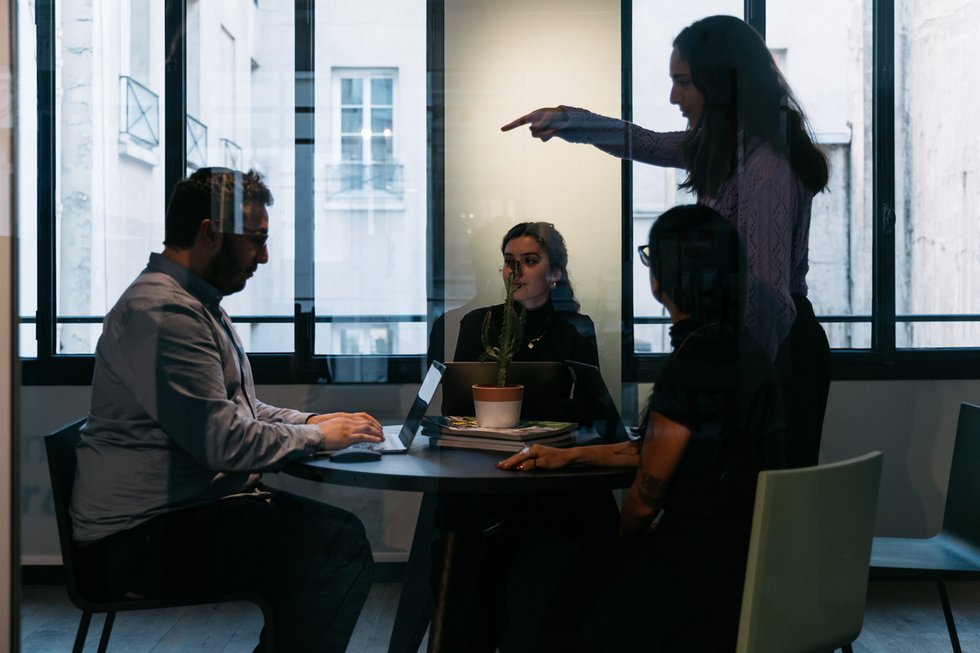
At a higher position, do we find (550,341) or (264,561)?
(550,341)

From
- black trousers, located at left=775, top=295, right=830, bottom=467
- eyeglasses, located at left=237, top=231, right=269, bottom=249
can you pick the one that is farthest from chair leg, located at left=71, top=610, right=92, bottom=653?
black trousers, located at left=775, top=295, right=830, bottom=467

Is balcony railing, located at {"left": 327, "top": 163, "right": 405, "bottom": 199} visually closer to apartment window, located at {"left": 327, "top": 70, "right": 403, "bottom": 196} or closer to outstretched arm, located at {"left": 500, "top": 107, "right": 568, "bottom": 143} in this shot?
apartment window, located at {"left": 327, "top": 70, "right": 403, "bottom": 196}

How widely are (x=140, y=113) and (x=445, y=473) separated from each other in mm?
1096

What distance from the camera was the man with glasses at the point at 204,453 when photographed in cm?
195

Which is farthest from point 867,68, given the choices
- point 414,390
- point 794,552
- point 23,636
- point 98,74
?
point 23,636

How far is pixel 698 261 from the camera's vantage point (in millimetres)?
1964

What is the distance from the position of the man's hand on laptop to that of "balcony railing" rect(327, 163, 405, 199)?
521 millimetres

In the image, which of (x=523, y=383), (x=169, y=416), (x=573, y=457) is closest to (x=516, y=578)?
(x=573, y=457)

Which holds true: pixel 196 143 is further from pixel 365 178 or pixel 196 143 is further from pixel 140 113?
pixel 365 178

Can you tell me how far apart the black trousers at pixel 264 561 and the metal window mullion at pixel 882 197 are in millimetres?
1321

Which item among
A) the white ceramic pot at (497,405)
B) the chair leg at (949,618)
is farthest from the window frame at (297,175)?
the chair leg at (949,618)

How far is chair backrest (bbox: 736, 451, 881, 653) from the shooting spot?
1742mm

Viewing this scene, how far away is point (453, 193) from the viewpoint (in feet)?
6.49

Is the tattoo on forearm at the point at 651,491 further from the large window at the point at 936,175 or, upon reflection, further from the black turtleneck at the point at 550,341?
the large window at the point at 936,175
